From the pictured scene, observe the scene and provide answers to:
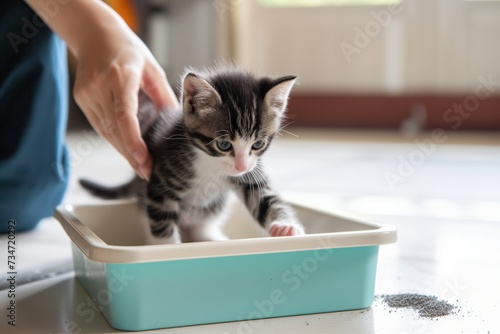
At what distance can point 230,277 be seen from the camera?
3.25 feet

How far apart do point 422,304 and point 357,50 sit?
9.43ft

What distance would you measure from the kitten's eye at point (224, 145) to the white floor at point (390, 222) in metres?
0.19

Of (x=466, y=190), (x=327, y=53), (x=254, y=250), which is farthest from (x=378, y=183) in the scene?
(x=327, y=53)

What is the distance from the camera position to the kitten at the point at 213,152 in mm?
1124

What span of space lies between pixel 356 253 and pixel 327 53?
3.02m

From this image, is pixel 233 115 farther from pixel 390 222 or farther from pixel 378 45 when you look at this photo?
pixel 378 45

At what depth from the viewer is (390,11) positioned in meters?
3.82

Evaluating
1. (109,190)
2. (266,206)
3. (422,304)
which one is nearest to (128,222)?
(109,190)

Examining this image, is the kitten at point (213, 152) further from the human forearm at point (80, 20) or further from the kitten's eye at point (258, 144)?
the human forearm at point (80, 20)

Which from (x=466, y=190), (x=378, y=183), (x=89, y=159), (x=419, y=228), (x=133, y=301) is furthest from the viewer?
(x=89, y=159)

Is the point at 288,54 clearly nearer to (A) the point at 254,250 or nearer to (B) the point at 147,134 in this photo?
(B) the point at 147,134

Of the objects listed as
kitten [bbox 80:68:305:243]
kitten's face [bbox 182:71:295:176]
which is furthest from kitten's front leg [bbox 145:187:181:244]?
kitten's face [bbox 182:71:295:176]

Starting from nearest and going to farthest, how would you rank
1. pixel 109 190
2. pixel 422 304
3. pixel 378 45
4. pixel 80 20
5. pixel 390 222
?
pixel 422 304 < pixel 80 20 < pixel 109 190 < pixel 390 222 < pixel 378 45

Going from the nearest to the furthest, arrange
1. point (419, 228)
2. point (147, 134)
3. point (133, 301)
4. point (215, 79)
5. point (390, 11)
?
point (133, 301) → point (215, 79) → point (147, 134) → point (419, 228) → point (390, 11)
